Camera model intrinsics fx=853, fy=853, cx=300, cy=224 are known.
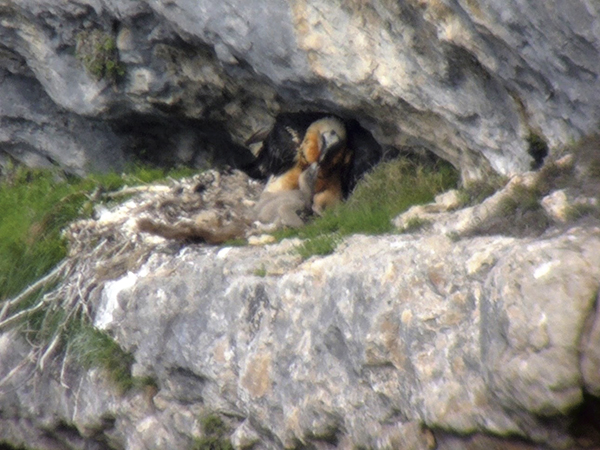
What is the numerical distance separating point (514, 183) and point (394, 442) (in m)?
1.58

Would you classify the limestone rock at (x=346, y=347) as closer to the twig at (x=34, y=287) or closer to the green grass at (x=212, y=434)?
the green grass at (x=212, y=434)

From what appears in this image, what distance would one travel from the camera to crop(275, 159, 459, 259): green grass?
5445 millimetres

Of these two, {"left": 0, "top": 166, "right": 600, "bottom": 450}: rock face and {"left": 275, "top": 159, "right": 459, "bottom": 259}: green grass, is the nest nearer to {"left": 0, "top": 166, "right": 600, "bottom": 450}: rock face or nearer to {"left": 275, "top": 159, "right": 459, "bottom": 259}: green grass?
{"left": 0, "top": 166, "right": 600, "bottom": 450}: rock face

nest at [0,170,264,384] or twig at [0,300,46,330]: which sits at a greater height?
nest at [0,170,264,384]

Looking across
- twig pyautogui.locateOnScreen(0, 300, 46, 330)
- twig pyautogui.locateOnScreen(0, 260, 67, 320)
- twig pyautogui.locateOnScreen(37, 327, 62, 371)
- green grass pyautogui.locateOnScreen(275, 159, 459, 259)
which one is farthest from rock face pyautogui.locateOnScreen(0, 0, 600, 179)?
twig pyautogui.locateOnScreen(37, 327, 62, 371)

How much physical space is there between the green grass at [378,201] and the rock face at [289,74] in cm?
20

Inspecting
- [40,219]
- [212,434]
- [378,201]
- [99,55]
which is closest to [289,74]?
[378,201]

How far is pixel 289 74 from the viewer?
6488mm

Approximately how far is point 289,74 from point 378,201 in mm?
1187

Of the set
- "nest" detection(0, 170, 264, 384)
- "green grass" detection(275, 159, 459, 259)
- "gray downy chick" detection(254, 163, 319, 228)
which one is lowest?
"nest" detection(0, 170, 264, 384)

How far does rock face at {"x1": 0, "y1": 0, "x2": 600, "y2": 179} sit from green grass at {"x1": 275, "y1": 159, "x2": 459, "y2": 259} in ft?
0.67

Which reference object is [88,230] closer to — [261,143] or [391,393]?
[261,143]

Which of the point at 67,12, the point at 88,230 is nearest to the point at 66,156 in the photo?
the point at 67,12

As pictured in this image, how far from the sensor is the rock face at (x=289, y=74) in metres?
4.81
